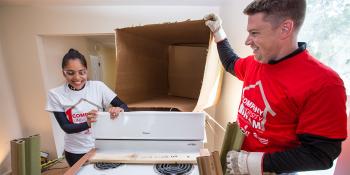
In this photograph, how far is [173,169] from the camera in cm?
73

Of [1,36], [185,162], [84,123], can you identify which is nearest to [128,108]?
[84,123]

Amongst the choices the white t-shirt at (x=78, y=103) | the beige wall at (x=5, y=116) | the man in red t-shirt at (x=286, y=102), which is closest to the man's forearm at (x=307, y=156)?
the man in red t-shirt at (x=286, y=102)

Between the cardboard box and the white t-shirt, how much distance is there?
0.11 meters

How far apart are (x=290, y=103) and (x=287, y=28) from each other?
22cm

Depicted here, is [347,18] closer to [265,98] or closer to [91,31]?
[265,98]

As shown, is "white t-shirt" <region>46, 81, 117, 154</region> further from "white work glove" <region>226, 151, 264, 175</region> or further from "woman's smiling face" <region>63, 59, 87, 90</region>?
"white work glove" <region>226, 151, 264, 175</region>

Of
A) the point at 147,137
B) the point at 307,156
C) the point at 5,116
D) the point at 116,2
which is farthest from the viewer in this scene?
the point at 5,116

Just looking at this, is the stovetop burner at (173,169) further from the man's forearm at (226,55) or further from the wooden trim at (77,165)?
the man's forearm at (226,55)

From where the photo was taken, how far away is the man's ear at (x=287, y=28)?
0.60 meters

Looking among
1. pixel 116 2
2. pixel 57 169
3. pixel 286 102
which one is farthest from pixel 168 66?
pixel 57 169

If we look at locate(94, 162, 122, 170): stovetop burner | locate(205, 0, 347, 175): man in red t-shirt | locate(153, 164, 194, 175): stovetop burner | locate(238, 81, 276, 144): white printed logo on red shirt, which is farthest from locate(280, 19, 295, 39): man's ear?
locate(94, 162, 122, 170): stovetop burner

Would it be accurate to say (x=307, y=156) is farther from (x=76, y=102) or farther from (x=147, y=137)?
(x=76, y=102)

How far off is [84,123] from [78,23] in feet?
2.91

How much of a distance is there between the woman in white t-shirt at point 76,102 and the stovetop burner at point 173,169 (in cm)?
39
